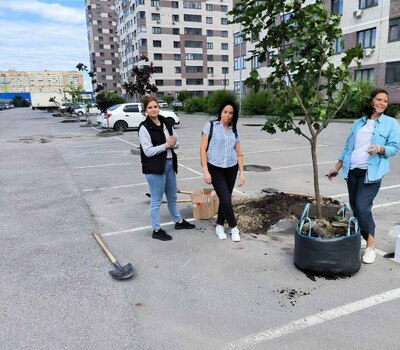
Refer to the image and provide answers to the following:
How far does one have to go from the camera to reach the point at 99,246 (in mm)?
4496

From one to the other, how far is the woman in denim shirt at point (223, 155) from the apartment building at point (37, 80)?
562 ft

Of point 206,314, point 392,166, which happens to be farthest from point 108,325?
point 392,166

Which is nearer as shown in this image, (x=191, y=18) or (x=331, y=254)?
(x=331, y=254)

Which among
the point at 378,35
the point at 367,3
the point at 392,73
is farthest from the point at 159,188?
the point at 367,3

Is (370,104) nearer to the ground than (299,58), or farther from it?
nearer to the ground

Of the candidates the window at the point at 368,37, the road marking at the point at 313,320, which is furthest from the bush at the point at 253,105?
→ the road marking at the point at 313,320

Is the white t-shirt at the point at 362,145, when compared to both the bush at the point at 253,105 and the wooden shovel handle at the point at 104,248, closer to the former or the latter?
the wooden shovel handle at the point at 104,248

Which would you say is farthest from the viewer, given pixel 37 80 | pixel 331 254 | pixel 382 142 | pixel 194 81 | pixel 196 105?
pixel 37 80

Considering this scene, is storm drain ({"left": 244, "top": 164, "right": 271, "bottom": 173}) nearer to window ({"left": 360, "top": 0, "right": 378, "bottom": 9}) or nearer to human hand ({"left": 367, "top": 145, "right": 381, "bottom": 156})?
human hand ({"left": 367, "top": 145, "right": 381, "bottom": 156})

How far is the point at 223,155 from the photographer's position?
4.40m

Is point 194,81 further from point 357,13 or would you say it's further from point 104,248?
point 104,248

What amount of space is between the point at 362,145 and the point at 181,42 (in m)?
79.4

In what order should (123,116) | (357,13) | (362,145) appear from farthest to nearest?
(357,13) < (123,116) < (362,145)

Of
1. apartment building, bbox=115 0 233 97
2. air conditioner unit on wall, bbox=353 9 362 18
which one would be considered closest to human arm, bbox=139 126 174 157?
air conditioner unit on wall, bbox=353 9 362 18
